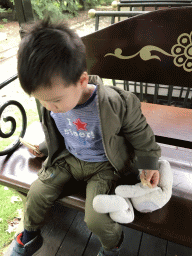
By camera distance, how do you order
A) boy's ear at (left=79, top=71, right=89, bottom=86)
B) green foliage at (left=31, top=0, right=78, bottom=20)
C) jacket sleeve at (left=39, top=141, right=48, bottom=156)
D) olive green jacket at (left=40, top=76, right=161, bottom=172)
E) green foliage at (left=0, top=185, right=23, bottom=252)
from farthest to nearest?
green foliage at (left=31, top=0, right=78, bottom=20), green foliage at (left=0, top=185, right=23, bottom=252), jacket sleeve at (left=39, top=141, right=48, bottom=156), olive green jacket at (left=40, top=76, right=161, bottom=172), boy's ear at (left=79, top=71, right=89, bottom=86)

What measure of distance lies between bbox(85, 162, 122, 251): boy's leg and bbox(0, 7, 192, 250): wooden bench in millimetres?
66

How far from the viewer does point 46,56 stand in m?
0.76

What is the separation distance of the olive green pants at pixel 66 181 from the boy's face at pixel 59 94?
39 centimetres

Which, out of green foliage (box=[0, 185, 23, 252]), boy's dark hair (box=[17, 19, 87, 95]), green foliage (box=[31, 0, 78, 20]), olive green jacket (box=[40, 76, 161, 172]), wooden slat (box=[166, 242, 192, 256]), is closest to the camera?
boy's dark hair (box=[17, 19, 87, 95])

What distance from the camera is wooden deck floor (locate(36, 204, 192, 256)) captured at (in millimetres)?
1453

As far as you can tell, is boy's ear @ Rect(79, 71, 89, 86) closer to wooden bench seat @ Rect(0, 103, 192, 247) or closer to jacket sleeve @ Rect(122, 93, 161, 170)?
jacket sleeve @ Rect(122, 93, 161, 170)

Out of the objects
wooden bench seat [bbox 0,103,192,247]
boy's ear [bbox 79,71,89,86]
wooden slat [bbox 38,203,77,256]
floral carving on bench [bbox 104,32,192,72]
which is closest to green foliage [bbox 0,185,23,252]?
wooden slat [bbox 38,203,77,256]

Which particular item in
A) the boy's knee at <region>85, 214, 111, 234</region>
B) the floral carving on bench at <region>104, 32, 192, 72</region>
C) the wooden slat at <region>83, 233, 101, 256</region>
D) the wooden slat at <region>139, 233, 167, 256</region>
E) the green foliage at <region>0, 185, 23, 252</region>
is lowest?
the green foliage at <region>0, 185, 23, 252</region>

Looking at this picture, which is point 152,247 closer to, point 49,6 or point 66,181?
point 66,181

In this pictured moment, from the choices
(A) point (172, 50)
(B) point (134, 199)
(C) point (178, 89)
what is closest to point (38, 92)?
(B) point (134, 199)

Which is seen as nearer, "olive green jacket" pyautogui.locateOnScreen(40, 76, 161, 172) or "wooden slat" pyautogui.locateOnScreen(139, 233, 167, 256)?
"olive green jacket" pyautogui.locateOnScreen(40, 76, 161, 172)

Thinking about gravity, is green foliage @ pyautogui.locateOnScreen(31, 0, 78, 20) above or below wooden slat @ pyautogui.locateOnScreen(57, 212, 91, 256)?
above

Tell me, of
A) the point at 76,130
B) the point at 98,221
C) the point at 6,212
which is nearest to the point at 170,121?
the point at 76,130

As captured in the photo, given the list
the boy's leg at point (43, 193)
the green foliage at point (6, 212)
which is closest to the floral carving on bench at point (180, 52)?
the boy's leg at point (43, 193)
